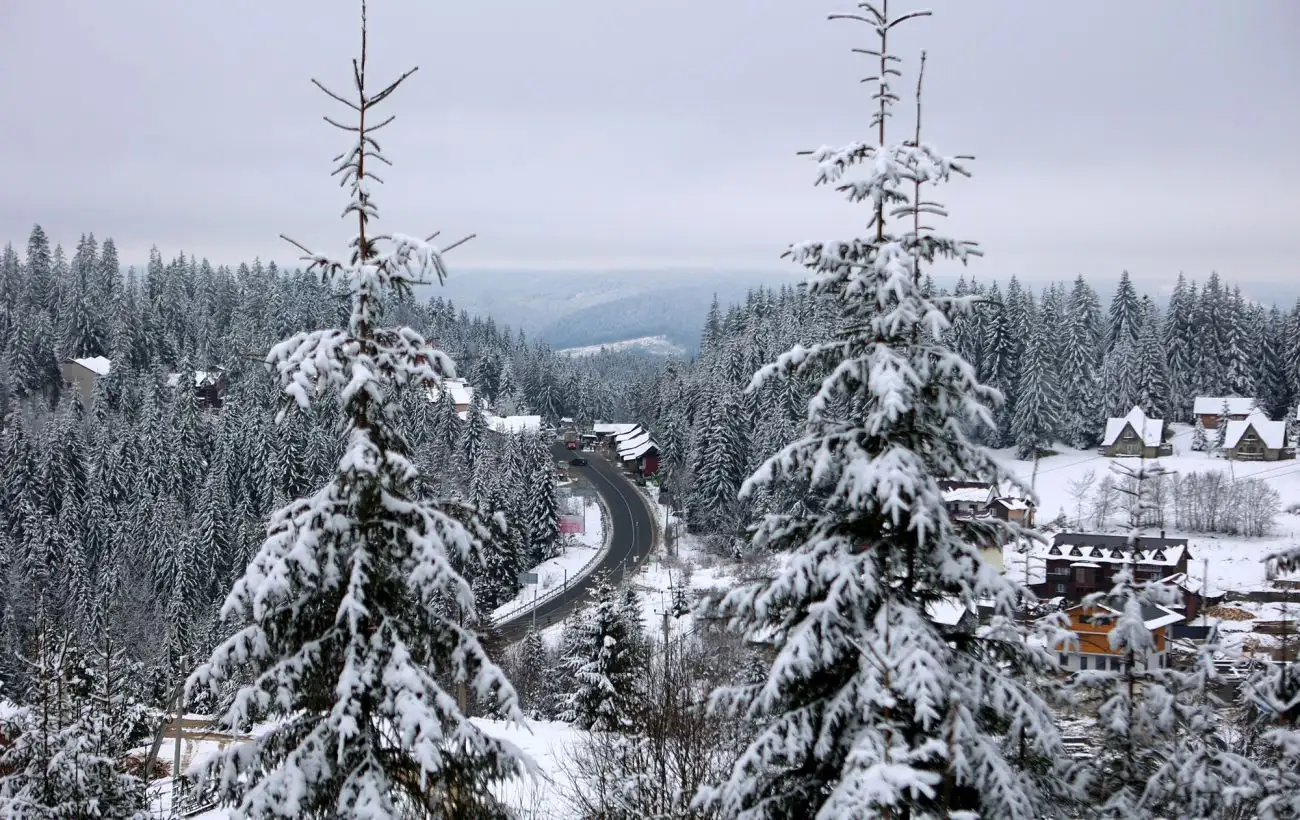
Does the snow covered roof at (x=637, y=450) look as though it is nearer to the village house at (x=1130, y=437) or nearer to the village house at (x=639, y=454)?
the village house at (x=639, y=454)

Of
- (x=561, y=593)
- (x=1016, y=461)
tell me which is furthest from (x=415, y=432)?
(x=1016, y=461)

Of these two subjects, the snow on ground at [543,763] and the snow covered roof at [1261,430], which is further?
the snow covered roof at [1261,430]

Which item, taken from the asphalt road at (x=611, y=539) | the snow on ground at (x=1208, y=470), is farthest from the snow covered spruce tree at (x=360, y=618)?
the snow on ground at (x=1208, y=470)

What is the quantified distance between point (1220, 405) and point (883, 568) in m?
76.9

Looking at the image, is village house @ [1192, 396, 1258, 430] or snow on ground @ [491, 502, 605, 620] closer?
snow on ground @ [491, 502, 605, 620]

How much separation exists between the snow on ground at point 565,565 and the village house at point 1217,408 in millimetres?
47905

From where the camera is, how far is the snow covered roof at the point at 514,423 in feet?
245

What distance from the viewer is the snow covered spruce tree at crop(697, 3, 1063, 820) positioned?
6643 millimetres

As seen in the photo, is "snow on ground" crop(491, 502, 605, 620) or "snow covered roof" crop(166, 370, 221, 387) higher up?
"snow covered roof" crop(166, 370, 221, 387)

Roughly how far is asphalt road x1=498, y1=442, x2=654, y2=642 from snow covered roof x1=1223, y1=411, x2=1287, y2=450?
42026mm

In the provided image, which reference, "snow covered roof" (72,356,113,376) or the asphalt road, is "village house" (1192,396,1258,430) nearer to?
the asphalt road

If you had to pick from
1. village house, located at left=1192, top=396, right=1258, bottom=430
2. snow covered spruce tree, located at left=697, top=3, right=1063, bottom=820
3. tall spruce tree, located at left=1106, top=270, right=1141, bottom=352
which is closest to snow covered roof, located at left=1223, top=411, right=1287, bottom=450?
village house, located at left=1192, top=396, right=1258, bottom=430

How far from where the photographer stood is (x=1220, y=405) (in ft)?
234

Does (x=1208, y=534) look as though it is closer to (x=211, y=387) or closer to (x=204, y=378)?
(x=211, y=387)
